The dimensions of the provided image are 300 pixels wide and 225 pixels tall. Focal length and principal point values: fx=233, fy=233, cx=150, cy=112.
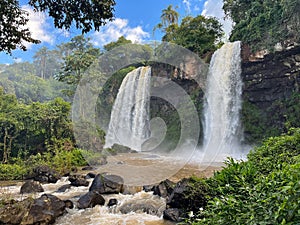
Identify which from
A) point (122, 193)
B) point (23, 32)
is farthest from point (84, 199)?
point (23, 32)

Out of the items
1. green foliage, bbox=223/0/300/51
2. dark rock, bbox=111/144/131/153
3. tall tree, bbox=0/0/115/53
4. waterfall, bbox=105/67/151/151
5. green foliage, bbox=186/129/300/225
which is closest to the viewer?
green foliage, bbox=186/129/300/225

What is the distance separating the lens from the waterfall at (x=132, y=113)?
20719 mm

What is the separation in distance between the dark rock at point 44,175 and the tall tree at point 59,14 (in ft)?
21.4

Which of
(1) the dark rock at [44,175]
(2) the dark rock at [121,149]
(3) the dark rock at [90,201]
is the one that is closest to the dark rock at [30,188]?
(1) the dark rock at [44,175]

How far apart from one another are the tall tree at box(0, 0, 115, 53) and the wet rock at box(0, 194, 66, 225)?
3368mm

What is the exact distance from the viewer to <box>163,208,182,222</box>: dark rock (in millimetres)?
5052

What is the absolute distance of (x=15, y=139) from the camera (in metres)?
13.8

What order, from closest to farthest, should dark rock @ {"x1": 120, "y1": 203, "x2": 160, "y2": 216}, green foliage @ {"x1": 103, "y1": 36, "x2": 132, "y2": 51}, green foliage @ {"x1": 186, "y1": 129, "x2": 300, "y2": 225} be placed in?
green foliage @ {"x1": 186, "y1": 129, "x2": 300, "y2": 225}, dark rock @ {"x1": 120, "y1": 203, "x2": 160, "y2": 216}, green foliage @ {"x1": 103, "y1": 36, "x2": 132, "y2": 51}

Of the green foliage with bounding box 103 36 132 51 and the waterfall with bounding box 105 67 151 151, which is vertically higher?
the green foliage with bounding box 103 36 132 51

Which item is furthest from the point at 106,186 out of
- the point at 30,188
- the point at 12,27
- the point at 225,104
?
the point at 225,104

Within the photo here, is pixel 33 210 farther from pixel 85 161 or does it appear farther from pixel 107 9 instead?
pixel 85 161

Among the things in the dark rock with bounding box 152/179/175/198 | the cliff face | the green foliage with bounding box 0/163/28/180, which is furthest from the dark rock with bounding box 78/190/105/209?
the cliff face

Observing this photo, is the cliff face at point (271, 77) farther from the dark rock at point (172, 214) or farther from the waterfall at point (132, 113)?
the dark rock at point (172, 214)

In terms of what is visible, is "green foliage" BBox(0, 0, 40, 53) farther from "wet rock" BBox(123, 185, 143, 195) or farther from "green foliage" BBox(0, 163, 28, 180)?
"green foliage" BBox(0, 163, 28, 180)
